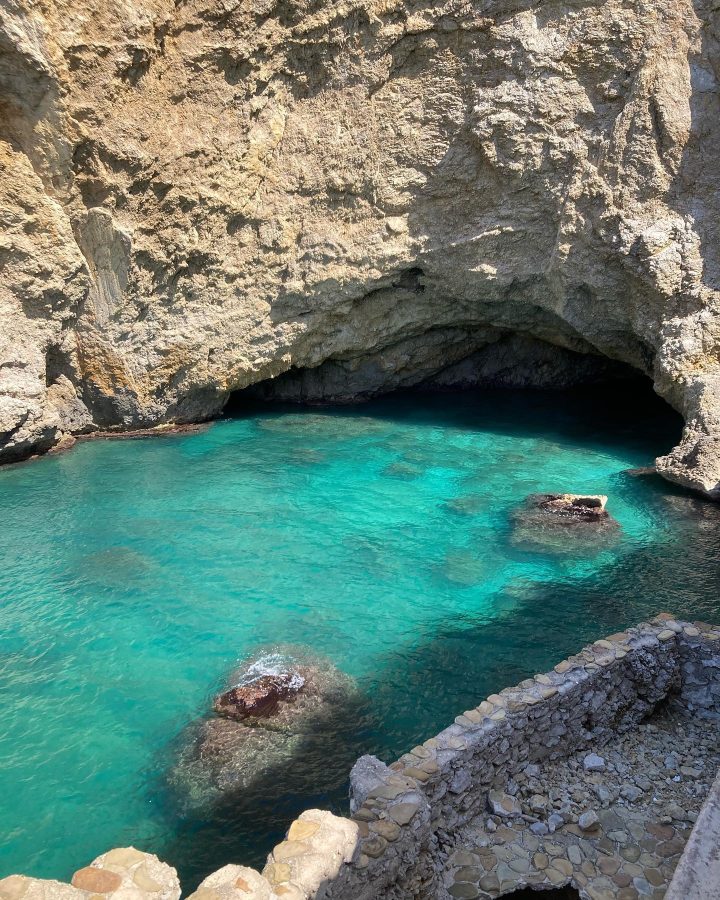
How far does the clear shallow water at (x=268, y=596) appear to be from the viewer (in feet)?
23.9

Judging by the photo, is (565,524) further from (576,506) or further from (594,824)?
(594,824)

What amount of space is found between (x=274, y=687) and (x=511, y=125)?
46.6 ft

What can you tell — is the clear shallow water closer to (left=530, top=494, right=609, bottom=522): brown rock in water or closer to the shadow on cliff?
the shadow on cliff

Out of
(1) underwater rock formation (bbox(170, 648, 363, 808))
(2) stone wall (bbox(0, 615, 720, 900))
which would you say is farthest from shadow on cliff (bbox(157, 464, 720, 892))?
(2) stone wall (bbox(0, 615, 720, 900))

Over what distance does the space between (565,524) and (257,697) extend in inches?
285

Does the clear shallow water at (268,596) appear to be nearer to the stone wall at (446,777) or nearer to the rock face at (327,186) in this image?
the stone wall at (446,777)

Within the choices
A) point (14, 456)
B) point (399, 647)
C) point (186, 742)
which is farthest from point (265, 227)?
point (186, 742)

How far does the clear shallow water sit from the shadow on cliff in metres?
0.03

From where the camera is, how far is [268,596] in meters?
11.2

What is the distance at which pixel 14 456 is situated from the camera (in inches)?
671

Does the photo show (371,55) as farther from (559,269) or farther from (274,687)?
(274,687)

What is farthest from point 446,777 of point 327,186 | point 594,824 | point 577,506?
point 327,186

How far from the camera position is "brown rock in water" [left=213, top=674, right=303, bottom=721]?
27.2 feet

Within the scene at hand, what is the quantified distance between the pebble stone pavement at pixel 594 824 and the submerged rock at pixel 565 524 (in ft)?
17.2
